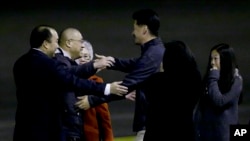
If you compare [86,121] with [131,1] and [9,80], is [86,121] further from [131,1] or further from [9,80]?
[131,1]

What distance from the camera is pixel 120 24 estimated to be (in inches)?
617

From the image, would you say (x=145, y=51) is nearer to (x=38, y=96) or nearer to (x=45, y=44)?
(x=45, y=44)

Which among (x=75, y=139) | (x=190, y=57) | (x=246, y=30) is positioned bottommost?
(x=75, y=139)

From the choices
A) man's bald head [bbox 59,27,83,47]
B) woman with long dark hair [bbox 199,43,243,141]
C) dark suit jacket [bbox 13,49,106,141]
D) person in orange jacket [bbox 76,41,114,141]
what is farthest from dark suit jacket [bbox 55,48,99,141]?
woman with long dark hair [bbox 199,43,243,141]

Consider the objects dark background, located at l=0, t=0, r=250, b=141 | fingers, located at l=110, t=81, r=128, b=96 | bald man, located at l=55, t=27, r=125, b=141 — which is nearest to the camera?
fingers, located at l=110, t=81, r=128, b=96

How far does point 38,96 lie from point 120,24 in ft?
26.9

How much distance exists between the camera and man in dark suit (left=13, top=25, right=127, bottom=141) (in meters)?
7.54

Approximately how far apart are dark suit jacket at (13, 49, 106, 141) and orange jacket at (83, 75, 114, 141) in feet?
3.03

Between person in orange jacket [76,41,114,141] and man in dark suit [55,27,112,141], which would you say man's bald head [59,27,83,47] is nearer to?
man in dark suit [55,27,112,141]

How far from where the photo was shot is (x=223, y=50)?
8281 millimetres

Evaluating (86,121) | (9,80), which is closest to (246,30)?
(9,80)

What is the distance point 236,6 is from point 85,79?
941 centimetres

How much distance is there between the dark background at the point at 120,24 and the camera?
573 inches

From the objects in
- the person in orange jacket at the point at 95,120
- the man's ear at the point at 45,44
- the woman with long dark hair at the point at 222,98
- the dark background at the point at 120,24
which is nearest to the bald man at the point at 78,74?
the person in orange jacket at the point at 95,120
